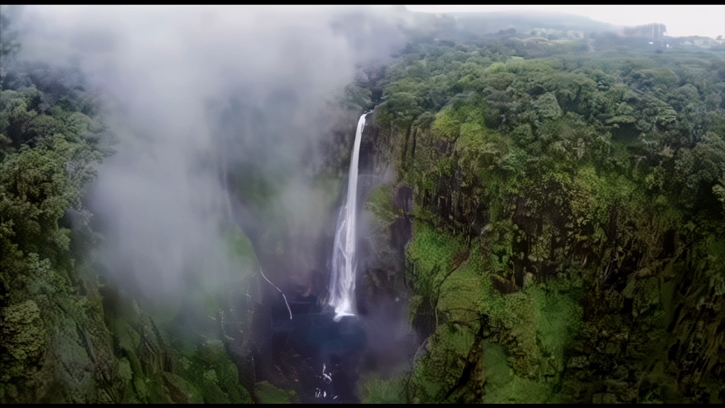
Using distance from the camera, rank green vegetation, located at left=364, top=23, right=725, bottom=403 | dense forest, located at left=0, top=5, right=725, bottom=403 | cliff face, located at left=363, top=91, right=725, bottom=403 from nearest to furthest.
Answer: dense forest, located at left=0, top=5, right=725, bottom=403 → cliff face, located at left=363, top=91, right=725, bottom=403 → green vegetation, located at left=364, top=23, right=725, bottom=403

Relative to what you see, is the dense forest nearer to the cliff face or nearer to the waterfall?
the cliff face

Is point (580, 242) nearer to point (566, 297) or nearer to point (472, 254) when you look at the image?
point (566, 297)

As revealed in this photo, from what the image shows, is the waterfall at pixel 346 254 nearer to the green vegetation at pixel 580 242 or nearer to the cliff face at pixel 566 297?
the green vegetation at pixel 580 242

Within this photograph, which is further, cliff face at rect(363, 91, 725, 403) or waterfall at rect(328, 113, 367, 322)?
waterfall at rect(328, 113, 367, 322)

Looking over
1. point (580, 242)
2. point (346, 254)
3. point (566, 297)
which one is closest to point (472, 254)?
point (566, 297)

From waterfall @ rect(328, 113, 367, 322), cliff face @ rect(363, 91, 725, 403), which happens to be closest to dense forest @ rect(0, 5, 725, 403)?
cliff face @ rect(363, 91, 725, 403)

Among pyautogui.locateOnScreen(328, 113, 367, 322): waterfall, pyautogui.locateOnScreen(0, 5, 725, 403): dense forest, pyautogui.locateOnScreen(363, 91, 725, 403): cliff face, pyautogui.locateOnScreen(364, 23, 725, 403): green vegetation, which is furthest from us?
pyautogui.locateOnScreen(328, 113, 367, 322): waterfall

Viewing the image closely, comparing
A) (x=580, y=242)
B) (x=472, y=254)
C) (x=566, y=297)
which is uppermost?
(x=580, y=242)
